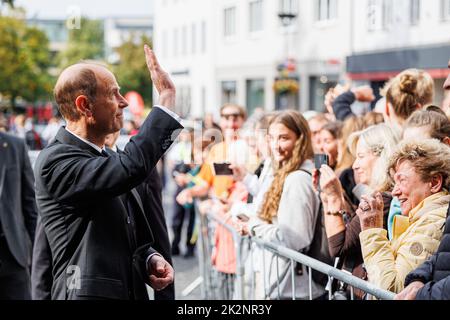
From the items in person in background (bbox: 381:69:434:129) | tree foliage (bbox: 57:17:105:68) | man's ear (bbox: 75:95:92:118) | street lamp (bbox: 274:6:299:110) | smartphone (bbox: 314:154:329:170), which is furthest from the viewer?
tree foliage (bbox: 57:17:105:68)

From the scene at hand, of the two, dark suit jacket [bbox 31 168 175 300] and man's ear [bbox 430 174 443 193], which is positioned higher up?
man's ear [bbox 430 174 443 193]

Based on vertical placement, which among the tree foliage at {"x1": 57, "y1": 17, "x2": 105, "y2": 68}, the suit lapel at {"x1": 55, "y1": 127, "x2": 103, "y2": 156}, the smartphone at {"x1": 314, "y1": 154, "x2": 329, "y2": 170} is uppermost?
the tree foliage at {"x1": 57, "y1": 17, "x2": 105, "y2": 68}

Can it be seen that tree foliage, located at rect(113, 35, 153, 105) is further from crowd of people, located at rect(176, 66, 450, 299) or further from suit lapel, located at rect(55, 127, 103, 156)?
suit lapel, located at rect(55, 127, 103, 156)

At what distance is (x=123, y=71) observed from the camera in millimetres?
73000

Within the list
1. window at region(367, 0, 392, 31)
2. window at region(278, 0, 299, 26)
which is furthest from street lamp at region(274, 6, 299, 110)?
window at region(367, 0, 392, 31)

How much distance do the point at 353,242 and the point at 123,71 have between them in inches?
2728

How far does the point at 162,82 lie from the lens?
3543 millimetres

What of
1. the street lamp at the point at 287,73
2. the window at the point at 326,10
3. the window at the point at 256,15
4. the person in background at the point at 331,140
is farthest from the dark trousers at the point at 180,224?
the window at the point at 256,15

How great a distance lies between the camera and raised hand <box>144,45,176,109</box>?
139 inches

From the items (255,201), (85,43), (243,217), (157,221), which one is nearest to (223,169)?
(255,201)

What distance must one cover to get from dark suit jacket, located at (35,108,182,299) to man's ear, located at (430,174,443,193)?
1.24 metres

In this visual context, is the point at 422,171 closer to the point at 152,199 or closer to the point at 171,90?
the point at 171,90

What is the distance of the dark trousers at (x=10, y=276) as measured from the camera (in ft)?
19.9

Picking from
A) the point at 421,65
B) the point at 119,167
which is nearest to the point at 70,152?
the point at 119,167
